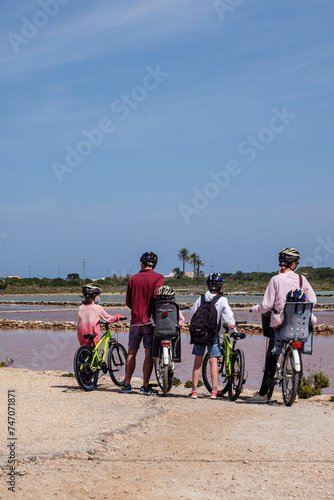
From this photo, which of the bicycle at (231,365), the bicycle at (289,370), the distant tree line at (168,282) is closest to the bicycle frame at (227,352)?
the bicycle at (231,365)

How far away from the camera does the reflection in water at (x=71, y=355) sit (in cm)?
1504

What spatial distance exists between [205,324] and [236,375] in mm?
861

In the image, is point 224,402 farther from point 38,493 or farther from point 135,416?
point 38,493

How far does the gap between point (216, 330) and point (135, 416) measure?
1.99 m

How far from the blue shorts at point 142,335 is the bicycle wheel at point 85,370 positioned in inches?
26.6

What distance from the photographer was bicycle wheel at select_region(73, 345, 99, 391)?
9.78 metres

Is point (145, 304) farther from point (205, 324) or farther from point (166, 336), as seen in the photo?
point (205, 324)

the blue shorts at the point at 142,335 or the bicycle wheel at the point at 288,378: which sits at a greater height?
the blue shorts at the point at 142,335

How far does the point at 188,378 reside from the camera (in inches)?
535

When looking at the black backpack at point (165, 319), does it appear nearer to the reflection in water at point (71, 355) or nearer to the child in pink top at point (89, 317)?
the child in pink top at point (89, 317)

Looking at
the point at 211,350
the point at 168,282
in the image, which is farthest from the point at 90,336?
the point at 168,282

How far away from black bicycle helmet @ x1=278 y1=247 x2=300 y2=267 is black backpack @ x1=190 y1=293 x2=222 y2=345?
1115mm

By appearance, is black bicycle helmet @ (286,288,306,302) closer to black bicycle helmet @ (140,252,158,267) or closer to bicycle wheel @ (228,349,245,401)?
bicycle wheel @ (228,349,245,401)

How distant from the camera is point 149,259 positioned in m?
9.92
